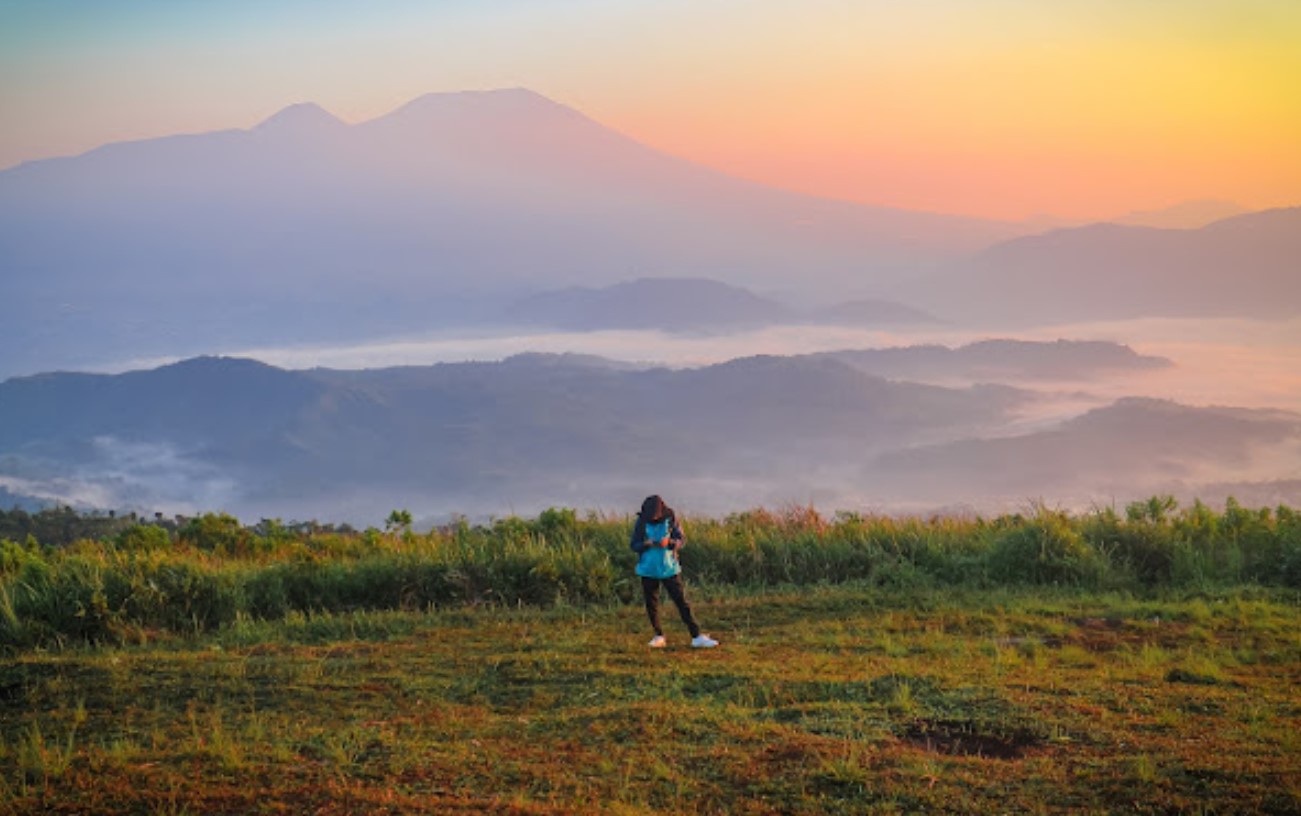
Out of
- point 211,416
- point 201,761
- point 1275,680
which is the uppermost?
point 211,416

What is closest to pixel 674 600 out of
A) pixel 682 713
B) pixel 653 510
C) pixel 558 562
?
pixel 653 510

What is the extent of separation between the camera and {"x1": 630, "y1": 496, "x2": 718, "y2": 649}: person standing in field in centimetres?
1161

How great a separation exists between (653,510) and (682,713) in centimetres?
317

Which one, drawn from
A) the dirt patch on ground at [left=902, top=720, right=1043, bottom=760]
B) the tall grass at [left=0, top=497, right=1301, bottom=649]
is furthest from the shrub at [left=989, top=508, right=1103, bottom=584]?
the dirt patch on ground at [left=902, top=720, right=1043, bottom=760]

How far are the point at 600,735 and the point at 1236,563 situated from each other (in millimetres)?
10268

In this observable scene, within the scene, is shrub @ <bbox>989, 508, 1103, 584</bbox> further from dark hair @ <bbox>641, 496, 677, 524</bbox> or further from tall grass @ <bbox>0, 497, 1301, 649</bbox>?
dark hair @ <bbox>641, 496, 677, 524</bbox>

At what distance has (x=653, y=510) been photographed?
38.2 ft

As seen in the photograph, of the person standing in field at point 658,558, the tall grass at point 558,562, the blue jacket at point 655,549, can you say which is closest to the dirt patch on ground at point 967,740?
the person standing in field at point 658,558

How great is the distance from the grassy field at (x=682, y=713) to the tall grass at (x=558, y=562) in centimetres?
82

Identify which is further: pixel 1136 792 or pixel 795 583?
pixel 795 583

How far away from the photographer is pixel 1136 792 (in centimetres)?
695

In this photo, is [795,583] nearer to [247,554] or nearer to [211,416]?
[247,554]

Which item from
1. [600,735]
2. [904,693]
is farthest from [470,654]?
[904,693]

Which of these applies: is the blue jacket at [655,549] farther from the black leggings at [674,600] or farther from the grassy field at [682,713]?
the grassy field at [682,713]
